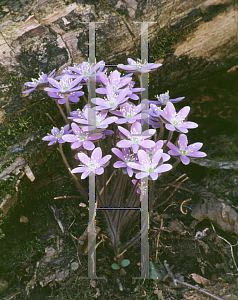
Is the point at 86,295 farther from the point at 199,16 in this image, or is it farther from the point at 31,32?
the point at 199,16

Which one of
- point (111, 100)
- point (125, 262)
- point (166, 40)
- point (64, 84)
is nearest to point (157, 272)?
point (125, 262)

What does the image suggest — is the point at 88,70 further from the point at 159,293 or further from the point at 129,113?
the point at 159,293

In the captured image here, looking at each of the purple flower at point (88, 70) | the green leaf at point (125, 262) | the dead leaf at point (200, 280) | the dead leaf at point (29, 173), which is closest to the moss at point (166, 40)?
the purple flower at point (88, 70)

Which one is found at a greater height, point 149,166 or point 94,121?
point 94,121

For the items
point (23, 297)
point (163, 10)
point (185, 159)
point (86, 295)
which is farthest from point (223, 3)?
point (23, 297)

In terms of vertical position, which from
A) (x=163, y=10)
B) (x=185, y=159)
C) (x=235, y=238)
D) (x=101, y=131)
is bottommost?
(x=235, y=238)

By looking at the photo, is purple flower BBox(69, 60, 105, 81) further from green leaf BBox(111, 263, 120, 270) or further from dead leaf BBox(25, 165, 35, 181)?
green leaf BBox(111, 263, 120, 270)
